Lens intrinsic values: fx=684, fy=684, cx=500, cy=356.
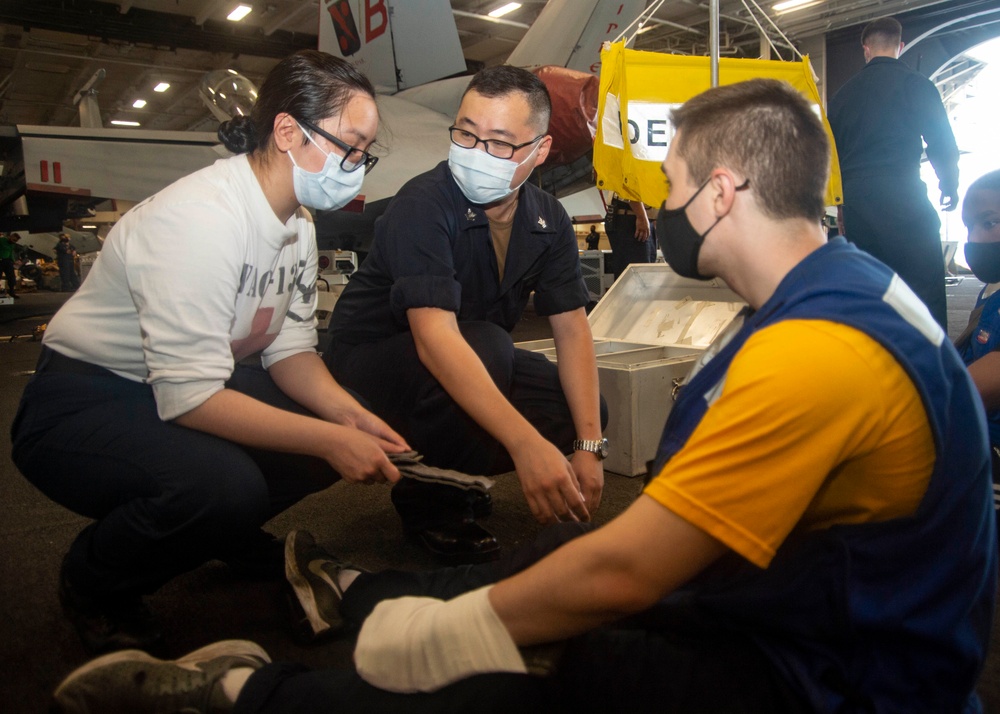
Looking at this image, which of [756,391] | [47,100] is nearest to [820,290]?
[756,391]

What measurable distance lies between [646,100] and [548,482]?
2052 mm

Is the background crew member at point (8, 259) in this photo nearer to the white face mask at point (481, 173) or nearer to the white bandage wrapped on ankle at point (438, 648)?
the white face mask at point (481, 173)

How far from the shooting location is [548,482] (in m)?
1.15

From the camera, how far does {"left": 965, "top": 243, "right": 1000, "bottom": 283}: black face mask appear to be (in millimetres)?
1726

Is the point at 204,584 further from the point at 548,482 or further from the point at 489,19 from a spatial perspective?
the point at 489,19

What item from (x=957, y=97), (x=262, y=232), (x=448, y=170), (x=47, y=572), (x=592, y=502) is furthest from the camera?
(x=957, y=97)

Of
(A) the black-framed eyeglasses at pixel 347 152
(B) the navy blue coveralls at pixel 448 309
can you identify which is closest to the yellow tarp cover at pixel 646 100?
(B) the navy blue coveralls at pixel 448 309

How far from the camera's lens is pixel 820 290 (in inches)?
24.7

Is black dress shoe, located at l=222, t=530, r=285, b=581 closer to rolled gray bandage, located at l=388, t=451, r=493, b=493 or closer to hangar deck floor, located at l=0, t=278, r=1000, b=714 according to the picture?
hangar deck floor, located at l=0, t=278, r=1000, b=714

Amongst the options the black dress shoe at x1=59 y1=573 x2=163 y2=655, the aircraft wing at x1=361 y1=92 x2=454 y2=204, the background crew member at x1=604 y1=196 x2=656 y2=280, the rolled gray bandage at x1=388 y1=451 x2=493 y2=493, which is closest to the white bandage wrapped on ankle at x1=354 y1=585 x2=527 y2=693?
the rolled gray bandage at x1=388 y1=451 x2=493 y2=493

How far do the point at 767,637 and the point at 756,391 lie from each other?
0.29 metres

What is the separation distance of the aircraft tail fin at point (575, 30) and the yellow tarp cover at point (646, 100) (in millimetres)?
4198

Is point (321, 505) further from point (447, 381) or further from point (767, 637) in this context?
point (767, 637)

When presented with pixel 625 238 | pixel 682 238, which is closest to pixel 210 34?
pixel 625 238
